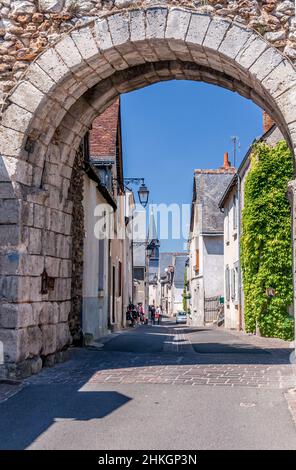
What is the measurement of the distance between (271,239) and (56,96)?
303 inches

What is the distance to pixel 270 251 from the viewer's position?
13.4m

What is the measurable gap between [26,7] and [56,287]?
11.4 feet

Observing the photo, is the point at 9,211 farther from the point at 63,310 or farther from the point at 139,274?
the point at 139,274

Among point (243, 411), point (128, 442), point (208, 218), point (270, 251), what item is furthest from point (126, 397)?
point (208, 218)

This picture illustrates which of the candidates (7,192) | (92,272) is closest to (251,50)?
(7,192)

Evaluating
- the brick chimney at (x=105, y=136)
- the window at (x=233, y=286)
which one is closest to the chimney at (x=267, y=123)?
the brick chimney at (x=105, y=136)

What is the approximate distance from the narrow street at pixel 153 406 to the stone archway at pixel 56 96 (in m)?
0.91

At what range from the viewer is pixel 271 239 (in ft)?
44.2

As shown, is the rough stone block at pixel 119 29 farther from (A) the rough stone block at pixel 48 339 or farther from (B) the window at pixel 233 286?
(B) the window at pixel 233 286

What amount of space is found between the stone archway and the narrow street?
912mm

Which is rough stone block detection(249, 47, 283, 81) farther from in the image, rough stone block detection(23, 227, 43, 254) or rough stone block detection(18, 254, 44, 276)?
rough stone block detection(18, 254, 44, 276)

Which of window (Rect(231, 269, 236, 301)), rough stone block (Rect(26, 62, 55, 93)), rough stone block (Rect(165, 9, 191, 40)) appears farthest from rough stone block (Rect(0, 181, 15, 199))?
window (Rect(231, 269, 236, 301))
